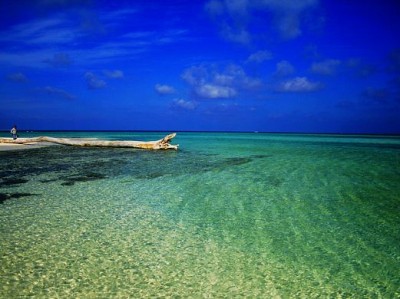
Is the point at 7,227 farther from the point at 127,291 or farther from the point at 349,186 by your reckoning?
the point at 349,186

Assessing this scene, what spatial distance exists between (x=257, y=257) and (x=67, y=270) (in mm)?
2727

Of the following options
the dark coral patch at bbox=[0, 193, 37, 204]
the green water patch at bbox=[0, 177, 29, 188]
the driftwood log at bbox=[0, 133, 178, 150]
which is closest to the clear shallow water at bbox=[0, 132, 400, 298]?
the dark coral patch at bbox=[0, 193, 37, 204]

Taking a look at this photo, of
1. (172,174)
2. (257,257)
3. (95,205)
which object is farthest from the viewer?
(172,174)

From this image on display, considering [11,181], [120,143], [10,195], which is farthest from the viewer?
[120,143]

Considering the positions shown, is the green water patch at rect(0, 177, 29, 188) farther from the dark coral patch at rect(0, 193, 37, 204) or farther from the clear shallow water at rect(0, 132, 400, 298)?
the dark coral patch at rect(0, 193, 37, 204)

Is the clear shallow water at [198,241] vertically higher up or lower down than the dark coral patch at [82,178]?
lower down

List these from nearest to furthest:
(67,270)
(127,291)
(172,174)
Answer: (127,291) → (67,270) → (172,174)

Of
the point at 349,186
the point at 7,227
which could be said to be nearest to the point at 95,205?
the point at 7,227

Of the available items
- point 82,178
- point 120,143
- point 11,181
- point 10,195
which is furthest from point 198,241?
point 120,143

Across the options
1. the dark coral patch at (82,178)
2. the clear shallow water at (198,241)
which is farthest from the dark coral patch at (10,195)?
the dark coral patch at (82,178)

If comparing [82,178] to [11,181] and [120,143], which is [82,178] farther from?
[120,143]

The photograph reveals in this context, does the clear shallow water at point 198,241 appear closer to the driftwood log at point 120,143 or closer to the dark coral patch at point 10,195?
the dark coral patch at point 10,195

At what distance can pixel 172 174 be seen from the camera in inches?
501

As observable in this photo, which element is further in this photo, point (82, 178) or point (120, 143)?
point (120, 143)
